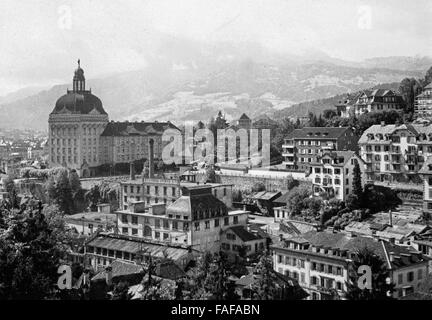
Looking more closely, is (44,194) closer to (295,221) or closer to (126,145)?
(126,145)

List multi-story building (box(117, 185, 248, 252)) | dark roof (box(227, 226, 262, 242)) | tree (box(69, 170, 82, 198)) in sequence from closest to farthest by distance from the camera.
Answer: dark roof (box(227, 226, 262, 242))
multi-story building (box(117, 185, 248, 252))
tree (box(69, 170, 82, 198))

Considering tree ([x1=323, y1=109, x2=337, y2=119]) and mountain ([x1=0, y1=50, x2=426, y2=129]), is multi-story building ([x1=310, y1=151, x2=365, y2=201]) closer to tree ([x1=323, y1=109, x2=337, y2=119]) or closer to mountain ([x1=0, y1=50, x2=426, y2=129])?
tree ([x1=323, y1=109, x2=337, y2=119])

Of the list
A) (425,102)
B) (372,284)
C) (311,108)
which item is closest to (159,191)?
(425,102)

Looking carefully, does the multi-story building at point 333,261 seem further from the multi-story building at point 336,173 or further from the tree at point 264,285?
the multi-story building at point 336,173

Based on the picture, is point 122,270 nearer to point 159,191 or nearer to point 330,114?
point 159,191

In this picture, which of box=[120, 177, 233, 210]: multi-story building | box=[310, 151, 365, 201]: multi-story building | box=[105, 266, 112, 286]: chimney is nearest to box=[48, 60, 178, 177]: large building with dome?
box=[120, 177, 233, 210]: multi-story building
